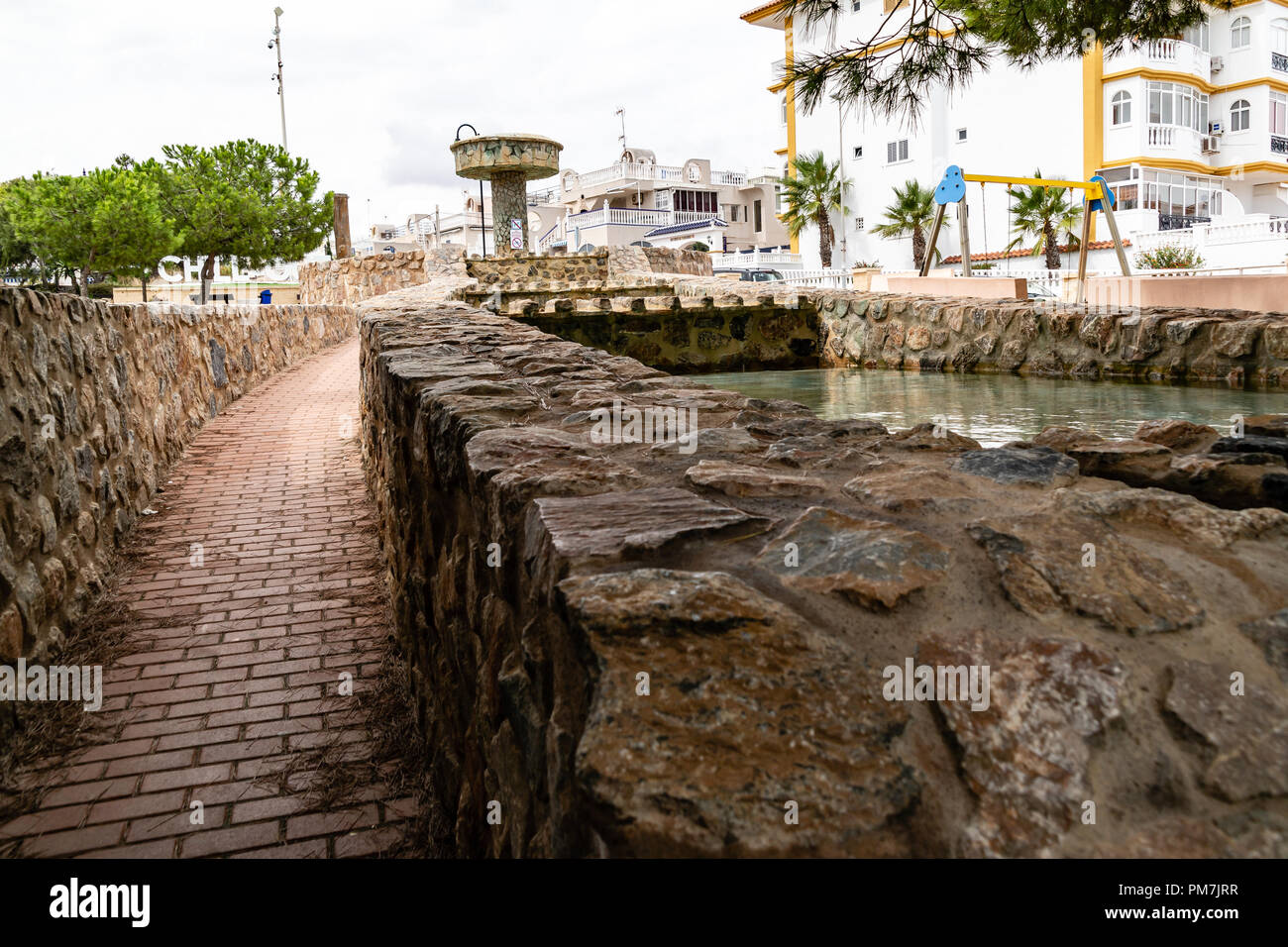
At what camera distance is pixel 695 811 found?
1034 millimetres

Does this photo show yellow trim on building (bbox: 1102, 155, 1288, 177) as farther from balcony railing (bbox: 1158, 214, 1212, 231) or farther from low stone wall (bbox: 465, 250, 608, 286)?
low stone wall (bbox: 465, 250, 608, 286)

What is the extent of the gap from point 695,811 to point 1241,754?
0.59 metres

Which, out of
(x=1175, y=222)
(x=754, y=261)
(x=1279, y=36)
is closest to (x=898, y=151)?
(x=754, y=261)

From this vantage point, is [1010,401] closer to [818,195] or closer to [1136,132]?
[1136,132]

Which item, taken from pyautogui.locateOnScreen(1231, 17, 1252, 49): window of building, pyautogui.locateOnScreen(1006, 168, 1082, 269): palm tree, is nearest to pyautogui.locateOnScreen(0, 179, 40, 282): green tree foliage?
pyautogui.locateOnScreen(1006, 168, 1082, 269): palm tree

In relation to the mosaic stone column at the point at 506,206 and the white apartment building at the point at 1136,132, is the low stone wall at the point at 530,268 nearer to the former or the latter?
the mosaic stone column at the point at 506,206

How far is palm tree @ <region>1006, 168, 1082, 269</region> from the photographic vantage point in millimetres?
23109

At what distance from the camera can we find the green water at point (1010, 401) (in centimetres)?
548

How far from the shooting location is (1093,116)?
82.6ft

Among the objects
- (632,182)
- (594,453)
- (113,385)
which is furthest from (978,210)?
(594,453)

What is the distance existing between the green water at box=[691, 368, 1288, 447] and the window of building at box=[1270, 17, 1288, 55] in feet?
82.0

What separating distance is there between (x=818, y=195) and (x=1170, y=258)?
12602 mm
